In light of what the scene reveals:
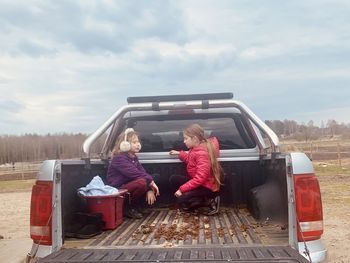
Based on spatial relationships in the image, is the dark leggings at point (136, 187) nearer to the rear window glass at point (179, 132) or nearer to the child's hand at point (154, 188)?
the child's hand at point (154, 188)

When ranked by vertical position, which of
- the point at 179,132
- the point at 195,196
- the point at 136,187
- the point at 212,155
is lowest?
the point at 195,196

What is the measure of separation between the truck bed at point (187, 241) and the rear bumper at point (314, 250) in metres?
0.13

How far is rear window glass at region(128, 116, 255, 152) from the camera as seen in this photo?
215 inches

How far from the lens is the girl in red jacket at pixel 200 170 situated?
473cm

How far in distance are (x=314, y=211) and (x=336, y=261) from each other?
13.4 ft

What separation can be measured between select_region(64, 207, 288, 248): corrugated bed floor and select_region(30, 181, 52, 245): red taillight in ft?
0.64

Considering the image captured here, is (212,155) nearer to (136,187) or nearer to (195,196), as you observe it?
(195,196)

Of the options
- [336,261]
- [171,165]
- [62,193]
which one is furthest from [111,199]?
[336,261]

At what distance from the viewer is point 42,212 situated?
3496 millimetres

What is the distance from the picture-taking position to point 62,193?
144 inches

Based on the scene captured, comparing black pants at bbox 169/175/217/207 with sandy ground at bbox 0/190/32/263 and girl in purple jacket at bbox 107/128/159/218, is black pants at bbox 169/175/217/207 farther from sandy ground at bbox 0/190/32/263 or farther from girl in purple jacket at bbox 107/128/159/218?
sandy ground at bbox 0/190/32/263

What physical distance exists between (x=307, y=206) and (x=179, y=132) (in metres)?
2.49

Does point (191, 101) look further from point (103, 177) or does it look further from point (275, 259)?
point (275, 259)

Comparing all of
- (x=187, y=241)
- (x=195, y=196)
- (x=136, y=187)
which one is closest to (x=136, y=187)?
(x=136, y=187)
